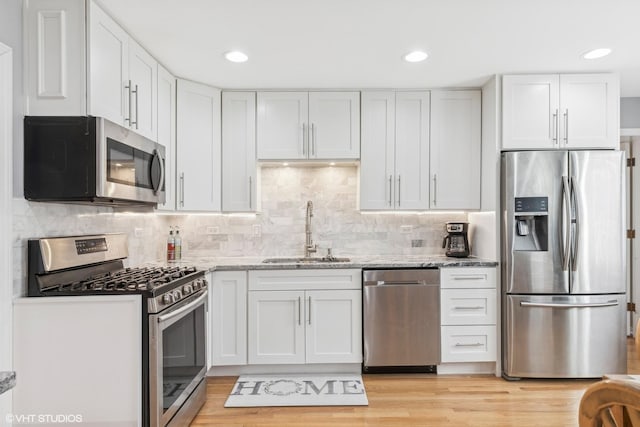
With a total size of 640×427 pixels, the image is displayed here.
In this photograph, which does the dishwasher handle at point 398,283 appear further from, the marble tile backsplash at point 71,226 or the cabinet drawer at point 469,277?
the marble tile backsplash at point 71,226

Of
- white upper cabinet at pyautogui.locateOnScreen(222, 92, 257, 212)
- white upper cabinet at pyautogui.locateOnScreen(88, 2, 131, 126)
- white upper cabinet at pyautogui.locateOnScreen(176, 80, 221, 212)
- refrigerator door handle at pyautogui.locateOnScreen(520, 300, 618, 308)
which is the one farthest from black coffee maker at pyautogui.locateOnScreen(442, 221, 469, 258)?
white upper cabinet at pyautogui.locateOnScreen(88, 2, 131, 126)

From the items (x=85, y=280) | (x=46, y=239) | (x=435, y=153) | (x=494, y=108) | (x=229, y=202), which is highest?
(x=494, y=108)

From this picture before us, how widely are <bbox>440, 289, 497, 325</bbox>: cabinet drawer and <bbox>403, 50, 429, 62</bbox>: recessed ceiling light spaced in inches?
70.8

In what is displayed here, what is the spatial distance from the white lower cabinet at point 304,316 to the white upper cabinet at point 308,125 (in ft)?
3.48

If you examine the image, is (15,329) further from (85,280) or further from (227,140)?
(227,140)

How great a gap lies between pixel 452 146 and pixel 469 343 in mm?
1676

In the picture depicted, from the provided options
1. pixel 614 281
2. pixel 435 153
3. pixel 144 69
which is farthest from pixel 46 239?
pixel 614 281

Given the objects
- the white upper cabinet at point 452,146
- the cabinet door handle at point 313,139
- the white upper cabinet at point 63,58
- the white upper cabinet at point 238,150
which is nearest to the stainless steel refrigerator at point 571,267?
the white upper cabinet at point 452,146

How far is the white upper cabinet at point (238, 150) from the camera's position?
11.4ft

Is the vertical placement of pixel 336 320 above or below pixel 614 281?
below

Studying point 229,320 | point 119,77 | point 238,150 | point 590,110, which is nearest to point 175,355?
point 229,320

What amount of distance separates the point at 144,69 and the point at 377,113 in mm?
1891

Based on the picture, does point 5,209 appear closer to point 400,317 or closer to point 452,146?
point 400,317

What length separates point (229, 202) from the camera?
11.4 ft
